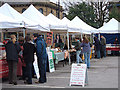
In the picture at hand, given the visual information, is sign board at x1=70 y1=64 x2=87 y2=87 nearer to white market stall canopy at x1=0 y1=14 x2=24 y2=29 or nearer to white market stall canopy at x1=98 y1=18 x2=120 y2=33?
white market stall canopy at x1=0 y1=14 x2=24 y2=29

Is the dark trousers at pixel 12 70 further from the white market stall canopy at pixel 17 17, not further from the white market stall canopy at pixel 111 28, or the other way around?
the white market stall canopy at pixel 111 28

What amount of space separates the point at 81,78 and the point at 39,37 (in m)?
2.44

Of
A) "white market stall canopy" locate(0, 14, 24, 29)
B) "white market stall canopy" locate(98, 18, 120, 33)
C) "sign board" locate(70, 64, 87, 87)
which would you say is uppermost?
"white market stall canopy" locate(98, 18, 120, 33)

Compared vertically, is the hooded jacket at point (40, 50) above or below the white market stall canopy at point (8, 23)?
below

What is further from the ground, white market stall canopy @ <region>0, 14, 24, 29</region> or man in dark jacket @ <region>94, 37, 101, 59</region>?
white market stall canopy @ <region>0, 14, 24, 29</region>

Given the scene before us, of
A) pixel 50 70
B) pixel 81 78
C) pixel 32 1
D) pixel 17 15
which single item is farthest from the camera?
pixel 32 1

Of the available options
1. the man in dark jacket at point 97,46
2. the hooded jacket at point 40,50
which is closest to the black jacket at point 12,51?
the hooded jacket at point 40,50

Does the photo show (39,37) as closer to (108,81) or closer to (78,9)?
(108,81)

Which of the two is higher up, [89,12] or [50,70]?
[89,12]

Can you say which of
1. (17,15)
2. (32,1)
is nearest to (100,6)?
(32,1)

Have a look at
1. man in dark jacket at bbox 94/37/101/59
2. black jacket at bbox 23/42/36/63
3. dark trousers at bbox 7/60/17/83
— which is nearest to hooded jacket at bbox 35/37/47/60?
black jacket at bbox 23/42/36/63

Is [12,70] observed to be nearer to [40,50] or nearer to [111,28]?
[40,50]

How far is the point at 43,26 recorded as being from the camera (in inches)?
574

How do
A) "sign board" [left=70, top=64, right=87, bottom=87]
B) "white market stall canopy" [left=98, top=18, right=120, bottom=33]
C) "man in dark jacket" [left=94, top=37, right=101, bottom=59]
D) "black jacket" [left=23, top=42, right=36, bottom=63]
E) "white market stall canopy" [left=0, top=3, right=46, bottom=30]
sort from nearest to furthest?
"sign board" [left=70, top=64, right=87, bottom=87] < "black jacket" [left=23, top=42, right=36, bottom=63] < "white market stall canopy" [left=0, top=3, right=46, bottom=30] < "man in dark jacket" [left=94, top=37, right=101, bottom=59] < "white market stall canopy" [left=98, top=18, right=120, bottom=33]
